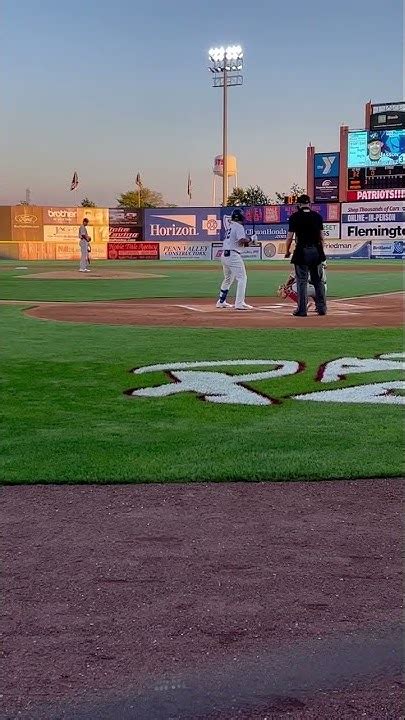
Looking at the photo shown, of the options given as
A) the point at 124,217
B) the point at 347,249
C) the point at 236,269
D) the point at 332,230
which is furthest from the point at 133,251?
the point at 236,269

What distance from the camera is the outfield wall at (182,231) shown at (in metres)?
51.4

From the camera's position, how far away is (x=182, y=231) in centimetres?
5850

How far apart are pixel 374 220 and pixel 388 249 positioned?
12.1ft

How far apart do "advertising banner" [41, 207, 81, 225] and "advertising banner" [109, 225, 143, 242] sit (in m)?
3.27

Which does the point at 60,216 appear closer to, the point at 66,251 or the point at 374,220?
the point at 66,251

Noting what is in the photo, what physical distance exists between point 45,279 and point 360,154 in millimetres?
30691

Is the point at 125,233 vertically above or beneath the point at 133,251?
above

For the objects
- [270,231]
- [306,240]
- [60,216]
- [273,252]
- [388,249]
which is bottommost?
[306,240]

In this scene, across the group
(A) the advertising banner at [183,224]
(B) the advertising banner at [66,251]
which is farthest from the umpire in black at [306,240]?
(B) the advertising banner at [66,251]

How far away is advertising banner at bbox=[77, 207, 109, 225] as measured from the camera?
6278 centimetres

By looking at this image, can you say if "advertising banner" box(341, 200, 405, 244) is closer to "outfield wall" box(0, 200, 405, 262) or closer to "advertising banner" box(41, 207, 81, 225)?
"outfield wall" box(0, 200, 405, 262)

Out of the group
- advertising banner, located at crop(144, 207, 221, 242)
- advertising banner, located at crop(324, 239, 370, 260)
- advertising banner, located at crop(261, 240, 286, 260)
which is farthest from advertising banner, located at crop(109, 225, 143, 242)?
advertising banner, located at crop(324, 239, 370, 260)

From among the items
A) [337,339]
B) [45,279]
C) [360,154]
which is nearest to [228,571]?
[337,339]

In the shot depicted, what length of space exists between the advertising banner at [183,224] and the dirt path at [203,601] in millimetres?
54046
